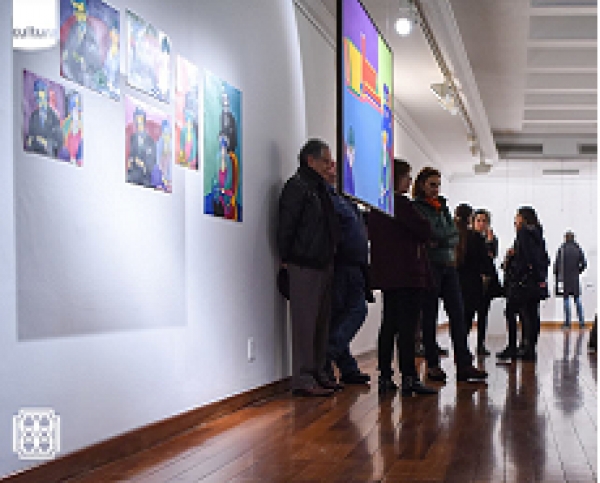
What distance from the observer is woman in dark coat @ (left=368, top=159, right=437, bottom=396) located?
18.0 ft

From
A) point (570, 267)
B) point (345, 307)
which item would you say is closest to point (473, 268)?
point (345, 307)

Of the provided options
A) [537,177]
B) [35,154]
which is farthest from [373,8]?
[537,177]

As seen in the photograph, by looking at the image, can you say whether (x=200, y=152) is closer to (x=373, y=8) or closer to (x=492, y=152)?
(x=373, y=8)

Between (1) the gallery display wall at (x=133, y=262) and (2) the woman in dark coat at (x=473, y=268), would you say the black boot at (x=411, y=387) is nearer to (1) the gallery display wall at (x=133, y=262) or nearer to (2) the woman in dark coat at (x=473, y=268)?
(1) the gallery display wall at (x=133, y=262)

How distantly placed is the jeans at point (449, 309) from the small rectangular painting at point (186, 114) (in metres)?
2.18

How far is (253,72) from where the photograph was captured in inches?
222

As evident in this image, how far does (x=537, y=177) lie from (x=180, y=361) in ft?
48.5

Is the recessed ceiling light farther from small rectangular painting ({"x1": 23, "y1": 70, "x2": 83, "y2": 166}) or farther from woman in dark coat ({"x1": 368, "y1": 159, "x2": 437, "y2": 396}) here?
small rectangular painting ({"x1": 23, "y1": 70, "x2": 83, "y2": 166})

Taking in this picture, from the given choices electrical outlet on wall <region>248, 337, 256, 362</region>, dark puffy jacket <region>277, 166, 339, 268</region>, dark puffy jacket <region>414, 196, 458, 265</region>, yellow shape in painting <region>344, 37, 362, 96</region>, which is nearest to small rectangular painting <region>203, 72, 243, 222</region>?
dark puffy jacket <region>277, 166, 339, 268</region>

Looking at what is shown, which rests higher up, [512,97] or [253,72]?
[512,97]

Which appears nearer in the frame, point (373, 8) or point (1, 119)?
point (1, 119)

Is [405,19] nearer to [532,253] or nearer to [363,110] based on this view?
[363,110]

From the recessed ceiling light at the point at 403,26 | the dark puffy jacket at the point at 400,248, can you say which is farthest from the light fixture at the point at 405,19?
the dark puffy jacket at the point at 400,248

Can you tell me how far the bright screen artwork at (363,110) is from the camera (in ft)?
13.2
